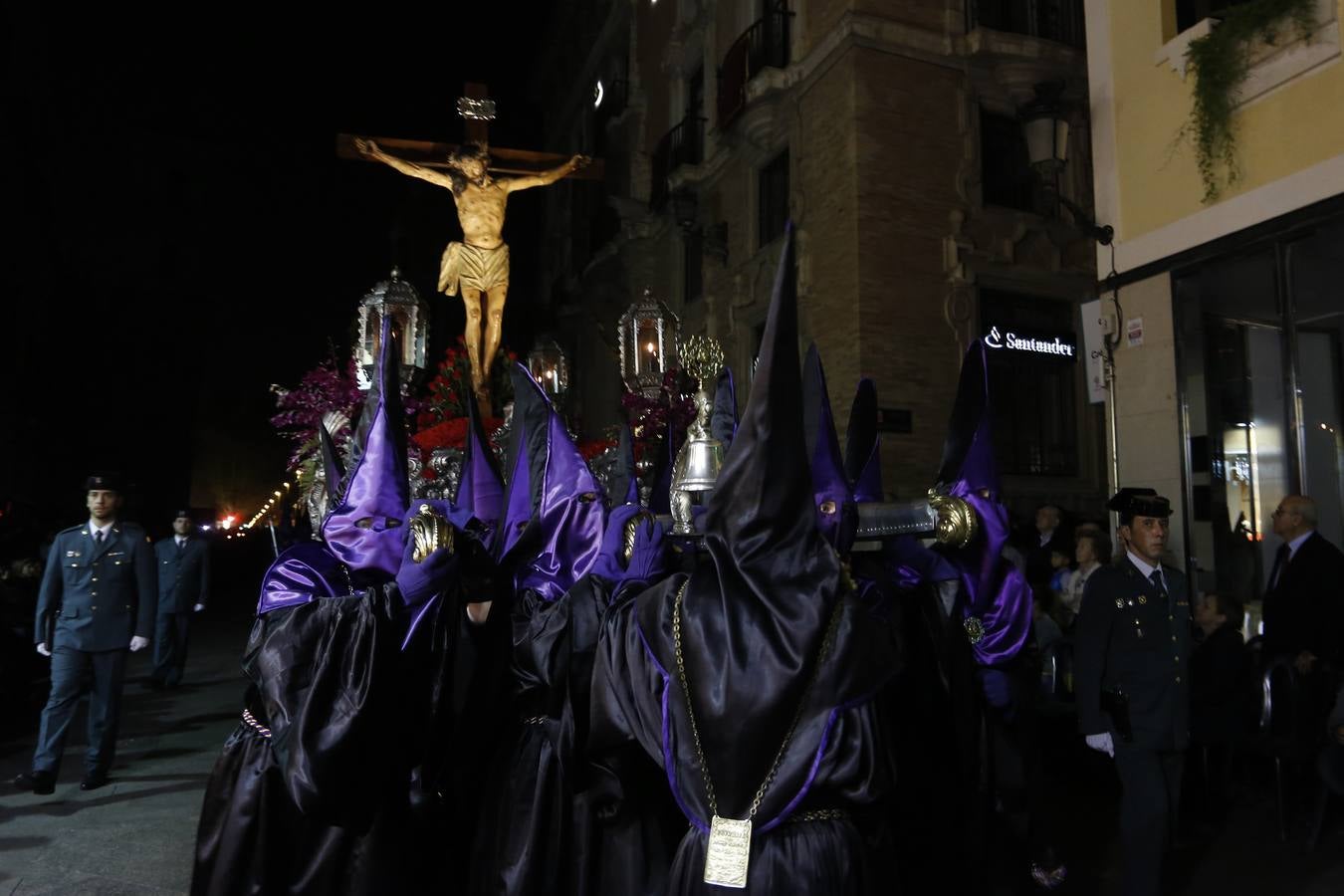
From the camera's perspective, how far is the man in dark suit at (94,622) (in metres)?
7.05

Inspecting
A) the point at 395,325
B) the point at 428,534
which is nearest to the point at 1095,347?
the point at 395,325

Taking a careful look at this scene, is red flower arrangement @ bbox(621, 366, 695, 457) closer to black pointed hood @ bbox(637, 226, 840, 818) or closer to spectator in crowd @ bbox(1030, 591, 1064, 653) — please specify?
spectator in crowd @ bbox(1030, 591, 1064, 653)

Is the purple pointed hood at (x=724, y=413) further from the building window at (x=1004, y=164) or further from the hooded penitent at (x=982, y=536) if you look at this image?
the building window at (x=1004, y=164)

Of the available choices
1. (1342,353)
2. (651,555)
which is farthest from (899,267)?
(651,555)

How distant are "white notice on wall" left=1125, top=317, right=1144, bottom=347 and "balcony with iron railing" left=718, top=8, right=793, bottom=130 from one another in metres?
8.95

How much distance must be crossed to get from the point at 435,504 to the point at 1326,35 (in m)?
8.01

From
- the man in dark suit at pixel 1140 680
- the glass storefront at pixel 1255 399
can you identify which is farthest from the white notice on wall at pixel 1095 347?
the man in dark suit at pixel 1140 680

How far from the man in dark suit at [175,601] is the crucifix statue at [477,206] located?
17.5 feet

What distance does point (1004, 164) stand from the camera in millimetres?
15875

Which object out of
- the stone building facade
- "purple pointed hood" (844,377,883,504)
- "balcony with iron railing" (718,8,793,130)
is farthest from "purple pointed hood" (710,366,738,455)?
"balcony with iron railing" (718,8,793,130)

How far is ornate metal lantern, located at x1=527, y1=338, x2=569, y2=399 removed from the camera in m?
7.93

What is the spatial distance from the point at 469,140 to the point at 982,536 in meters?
8.36

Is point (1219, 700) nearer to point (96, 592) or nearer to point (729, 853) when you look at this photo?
point (729, 853)

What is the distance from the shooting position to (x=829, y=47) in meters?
14.9
